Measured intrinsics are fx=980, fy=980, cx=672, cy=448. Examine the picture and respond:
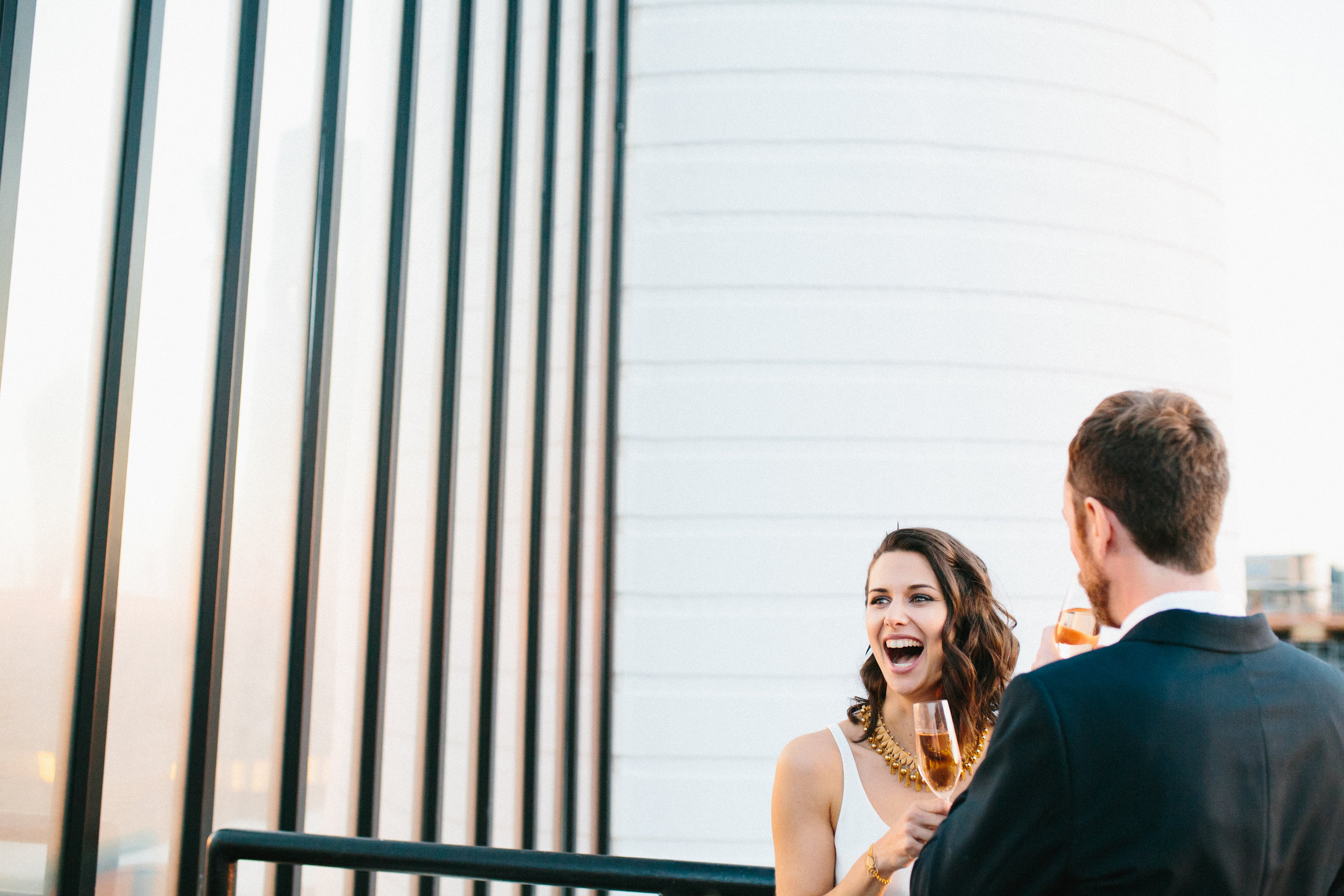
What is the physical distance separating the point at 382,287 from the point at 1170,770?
1512 mm

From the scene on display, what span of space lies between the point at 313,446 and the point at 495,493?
0.79 m

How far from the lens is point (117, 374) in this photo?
1157mm

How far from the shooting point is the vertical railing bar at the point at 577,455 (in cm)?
266

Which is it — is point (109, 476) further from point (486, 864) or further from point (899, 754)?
point (899, 754)

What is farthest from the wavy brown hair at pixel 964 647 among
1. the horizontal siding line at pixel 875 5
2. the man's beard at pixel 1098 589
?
the horizontal siding line at pixel 875 5

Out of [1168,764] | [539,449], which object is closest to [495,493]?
[539,449]

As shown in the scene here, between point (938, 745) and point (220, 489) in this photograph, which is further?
point (220, 489)

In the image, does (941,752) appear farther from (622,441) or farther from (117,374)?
(622,441)

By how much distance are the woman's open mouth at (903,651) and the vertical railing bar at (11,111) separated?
121 cm

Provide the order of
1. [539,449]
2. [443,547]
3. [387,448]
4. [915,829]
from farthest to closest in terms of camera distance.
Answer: [539,449] → [443,547] → [387,448] → [915,829]

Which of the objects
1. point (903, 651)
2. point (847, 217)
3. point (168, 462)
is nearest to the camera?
point (168, 462)

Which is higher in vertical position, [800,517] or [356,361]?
[356,361]

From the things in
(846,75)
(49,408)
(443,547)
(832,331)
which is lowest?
(443,547)

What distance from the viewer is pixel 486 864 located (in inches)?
45.0
